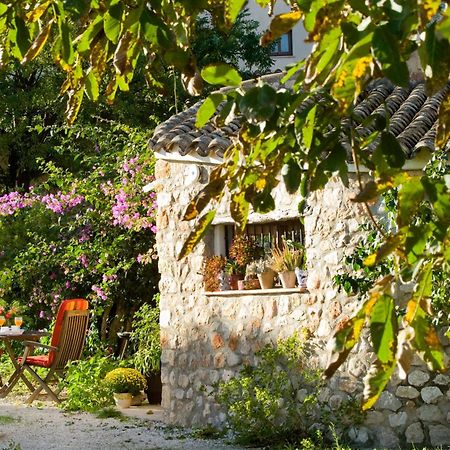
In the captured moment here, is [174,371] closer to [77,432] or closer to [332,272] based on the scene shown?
[77,432]

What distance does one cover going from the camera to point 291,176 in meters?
2.01

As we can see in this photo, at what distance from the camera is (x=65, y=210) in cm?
1245

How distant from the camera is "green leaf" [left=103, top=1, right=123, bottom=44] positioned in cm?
215

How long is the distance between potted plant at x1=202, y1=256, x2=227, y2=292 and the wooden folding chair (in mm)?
2088

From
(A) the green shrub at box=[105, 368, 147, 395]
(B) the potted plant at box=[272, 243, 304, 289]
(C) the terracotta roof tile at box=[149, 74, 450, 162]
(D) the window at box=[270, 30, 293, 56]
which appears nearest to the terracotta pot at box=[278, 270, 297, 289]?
(B) the potted plant at box=[272, 243, 304, 289]

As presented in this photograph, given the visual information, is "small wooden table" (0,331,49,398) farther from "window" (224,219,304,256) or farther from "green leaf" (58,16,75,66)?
"green leaf" (58,16,75,66)

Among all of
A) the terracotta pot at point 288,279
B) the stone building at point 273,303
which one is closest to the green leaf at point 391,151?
the stone building at point 273,303

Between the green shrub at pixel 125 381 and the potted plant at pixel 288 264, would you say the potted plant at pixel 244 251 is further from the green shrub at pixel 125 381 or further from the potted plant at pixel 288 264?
the green shrub at pixel 125 381

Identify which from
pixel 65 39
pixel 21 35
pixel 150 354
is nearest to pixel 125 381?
pixel 150 354

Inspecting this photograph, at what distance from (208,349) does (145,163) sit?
3409 millimetres

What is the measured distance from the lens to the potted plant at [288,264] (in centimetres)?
795

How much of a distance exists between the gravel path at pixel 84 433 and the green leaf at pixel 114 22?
5572 mm

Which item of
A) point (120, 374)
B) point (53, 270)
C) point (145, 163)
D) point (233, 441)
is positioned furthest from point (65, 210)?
point (233, 441)

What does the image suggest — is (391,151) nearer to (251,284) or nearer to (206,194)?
(206,194)
